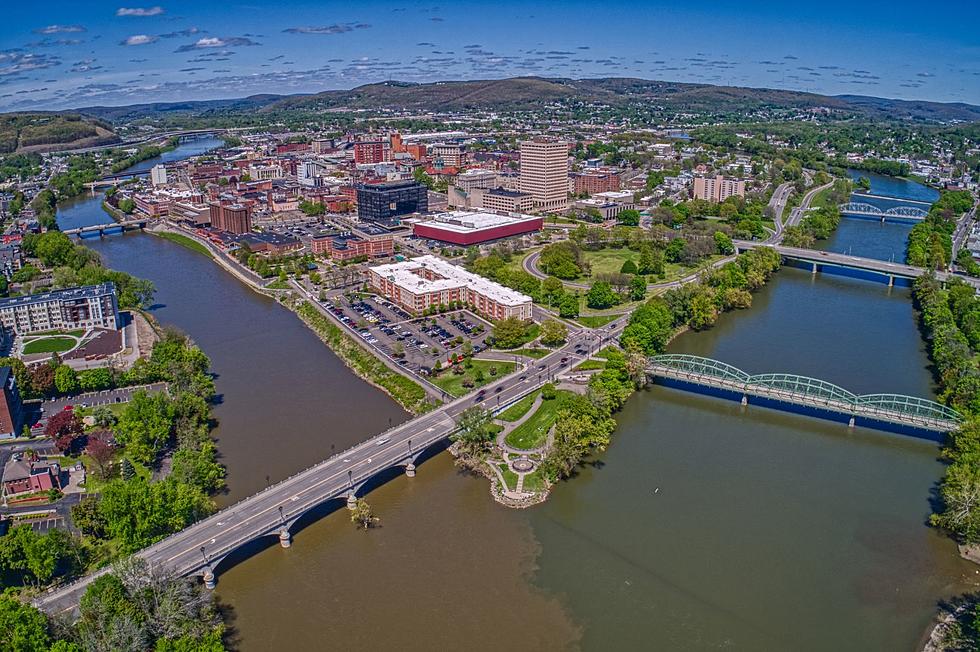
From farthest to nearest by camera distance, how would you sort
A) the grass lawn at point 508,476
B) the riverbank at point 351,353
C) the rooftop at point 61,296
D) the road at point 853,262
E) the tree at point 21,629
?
the road at point 853,262 < the rooftop at point 61,296 < the riverbank at point 351,353 < the grass lawn at point 508,476 < the tree at point 21,629

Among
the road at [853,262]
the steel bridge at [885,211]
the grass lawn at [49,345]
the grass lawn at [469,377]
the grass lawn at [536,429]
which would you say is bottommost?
the grass lawn at [536,429]

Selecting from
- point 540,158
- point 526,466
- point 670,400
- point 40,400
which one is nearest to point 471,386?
point 526,466

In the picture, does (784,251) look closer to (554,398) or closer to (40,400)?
(554,398)

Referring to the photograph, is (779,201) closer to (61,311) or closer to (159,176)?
(61,311)

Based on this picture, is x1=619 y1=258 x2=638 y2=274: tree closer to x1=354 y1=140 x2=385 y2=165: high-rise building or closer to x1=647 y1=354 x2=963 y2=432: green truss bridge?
x1=647 y1=354 x2=963 y2=432: green truss bridge

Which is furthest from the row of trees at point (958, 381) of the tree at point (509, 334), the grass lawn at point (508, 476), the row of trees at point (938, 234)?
the tree at point (509, 334)

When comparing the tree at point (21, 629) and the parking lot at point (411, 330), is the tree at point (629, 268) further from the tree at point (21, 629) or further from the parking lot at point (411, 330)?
the tree at point (21, 629)
